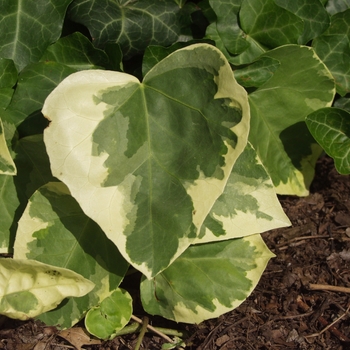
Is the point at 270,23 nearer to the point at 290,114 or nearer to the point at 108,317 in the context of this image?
the point at 290,114

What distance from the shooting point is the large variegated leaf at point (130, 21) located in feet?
4.03

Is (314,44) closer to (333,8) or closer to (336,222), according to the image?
(333,8)

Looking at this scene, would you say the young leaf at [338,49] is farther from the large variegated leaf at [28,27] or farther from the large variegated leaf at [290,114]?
the large variegated leaf at [28,27]

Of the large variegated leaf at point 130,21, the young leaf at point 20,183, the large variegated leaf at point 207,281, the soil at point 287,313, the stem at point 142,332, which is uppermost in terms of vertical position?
the large variegated leaf at point 130,21

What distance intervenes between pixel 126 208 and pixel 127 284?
416mm

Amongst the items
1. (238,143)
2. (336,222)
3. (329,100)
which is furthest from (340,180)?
(238,143)

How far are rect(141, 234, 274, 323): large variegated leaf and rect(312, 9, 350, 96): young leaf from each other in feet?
1.69

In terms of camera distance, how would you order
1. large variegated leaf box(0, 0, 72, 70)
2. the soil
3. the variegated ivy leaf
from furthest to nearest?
the soil < large variegated leaf box(0, 0, 72, 70) < the variegated ivy leaf

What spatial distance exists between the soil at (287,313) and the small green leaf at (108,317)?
3.2 inches

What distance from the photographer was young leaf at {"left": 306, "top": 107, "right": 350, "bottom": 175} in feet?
4.36

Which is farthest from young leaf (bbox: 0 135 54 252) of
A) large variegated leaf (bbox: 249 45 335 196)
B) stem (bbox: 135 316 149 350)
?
large variegated leaf (bbox: 249 45 335 196)

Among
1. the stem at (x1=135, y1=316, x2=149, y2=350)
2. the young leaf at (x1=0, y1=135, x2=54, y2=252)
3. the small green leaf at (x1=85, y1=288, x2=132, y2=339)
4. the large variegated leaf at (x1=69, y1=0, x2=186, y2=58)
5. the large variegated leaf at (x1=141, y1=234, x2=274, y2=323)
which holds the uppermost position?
the large variegated leaf at (x1=69, y1=0, x2=186, y2=58)

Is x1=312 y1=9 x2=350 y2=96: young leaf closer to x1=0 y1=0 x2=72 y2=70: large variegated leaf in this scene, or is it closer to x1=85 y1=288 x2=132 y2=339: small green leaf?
x1=0 y1=0 x2=72 y2=70: large variegated leaf

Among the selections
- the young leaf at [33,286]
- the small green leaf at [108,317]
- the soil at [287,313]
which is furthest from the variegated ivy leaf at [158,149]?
the soil at [287,313]
